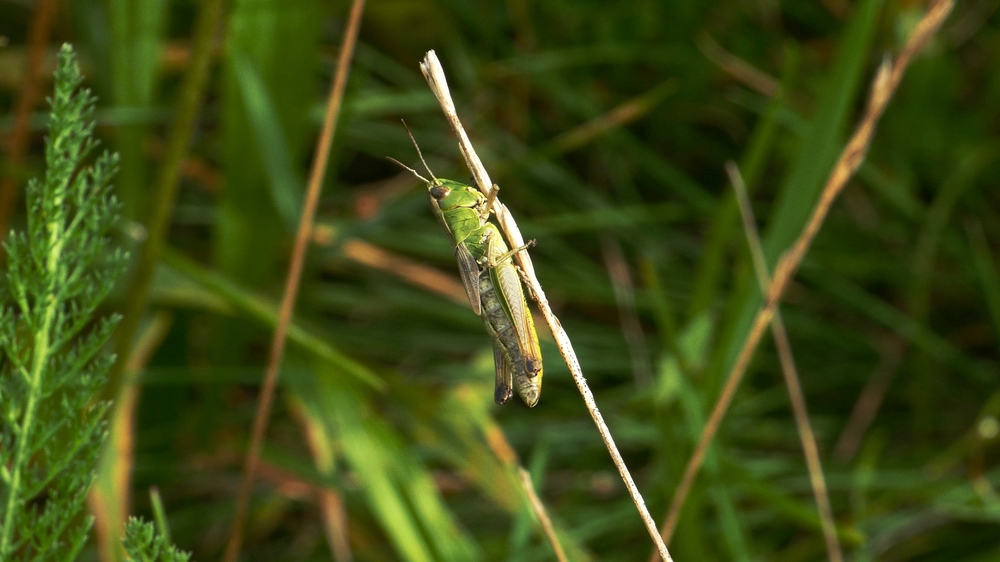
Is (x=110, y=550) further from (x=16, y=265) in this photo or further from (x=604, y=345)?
(x=604, y=345)

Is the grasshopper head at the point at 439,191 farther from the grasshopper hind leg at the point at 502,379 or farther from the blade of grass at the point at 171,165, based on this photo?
the blade of grass at the point at 171,165

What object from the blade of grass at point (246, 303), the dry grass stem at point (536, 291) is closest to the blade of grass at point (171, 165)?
the blade of grass at point (246, 303)

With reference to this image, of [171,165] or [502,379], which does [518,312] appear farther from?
[171,165]

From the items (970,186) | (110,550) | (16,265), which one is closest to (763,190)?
(970,186)

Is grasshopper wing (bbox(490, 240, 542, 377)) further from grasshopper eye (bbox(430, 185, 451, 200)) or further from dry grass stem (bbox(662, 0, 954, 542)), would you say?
dry grass stem (bbox(662, 0, 954, 542))

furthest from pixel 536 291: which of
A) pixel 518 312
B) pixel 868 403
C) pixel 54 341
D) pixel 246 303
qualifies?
pixel 868 403

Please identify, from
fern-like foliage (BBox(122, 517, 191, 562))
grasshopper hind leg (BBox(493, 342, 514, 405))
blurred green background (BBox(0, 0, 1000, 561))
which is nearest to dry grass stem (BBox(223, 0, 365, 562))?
blurred green background (BBox(0, 0, 1000, 561))
